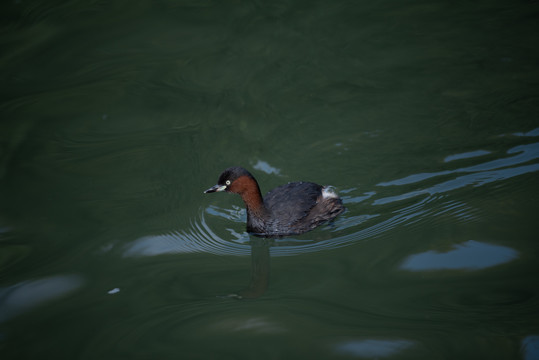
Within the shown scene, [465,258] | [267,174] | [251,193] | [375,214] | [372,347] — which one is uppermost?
[251,193]

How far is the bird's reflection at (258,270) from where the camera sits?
488 cm

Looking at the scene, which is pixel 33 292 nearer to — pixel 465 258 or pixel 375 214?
pixel 375 214

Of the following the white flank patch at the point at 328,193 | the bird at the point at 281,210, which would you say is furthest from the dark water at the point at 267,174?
the white flank patch at the point at 328,193

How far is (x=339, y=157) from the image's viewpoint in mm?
7156

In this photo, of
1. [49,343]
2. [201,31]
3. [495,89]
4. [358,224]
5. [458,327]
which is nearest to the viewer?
[458,327]

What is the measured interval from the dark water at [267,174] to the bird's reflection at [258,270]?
0.03 metres

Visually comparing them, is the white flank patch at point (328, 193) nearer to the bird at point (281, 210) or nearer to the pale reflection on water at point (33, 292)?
the bird at point (281, 210)

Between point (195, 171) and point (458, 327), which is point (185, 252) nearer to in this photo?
point (195, 171)

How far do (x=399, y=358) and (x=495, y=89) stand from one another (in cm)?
530

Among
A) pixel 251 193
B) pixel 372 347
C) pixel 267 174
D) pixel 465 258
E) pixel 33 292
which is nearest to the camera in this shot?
pixel 372 347

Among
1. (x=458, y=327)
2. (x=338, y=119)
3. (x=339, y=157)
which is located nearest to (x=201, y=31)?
(x=338, y=119)

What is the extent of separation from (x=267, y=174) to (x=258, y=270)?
2.04m

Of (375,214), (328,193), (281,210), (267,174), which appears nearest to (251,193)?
(281,210)

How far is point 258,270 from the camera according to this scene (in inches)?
208
